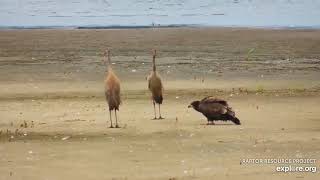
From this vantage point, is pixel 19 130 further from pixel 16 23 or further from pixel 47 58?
pixel 16 23

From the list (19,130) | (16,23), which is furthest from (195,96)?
(16,23)

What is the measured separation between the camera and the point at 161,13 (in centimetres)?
6369

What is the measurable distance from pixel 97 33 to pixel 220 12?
64.4 feet

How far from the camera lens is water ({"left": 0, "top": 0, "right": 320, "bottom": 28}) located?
54906mm

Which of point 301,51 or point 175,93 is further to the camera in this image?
point 301,51

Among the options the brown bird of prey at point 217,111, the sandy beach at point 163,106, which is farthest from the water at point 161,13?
the brown bird of prey at point 217,111

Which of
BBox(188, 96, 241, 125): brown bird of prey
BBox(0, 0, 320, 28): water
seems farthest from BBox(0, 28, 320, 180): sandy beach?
BBox(0, 0, 320, 28): water

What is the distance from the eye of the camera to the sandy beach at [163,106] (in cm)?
1255

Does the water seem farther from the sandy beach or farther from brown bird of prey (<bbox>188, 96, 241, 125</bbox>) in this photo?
brown bird of prey (<bbox>188, 96, 241, 125</bbox>)

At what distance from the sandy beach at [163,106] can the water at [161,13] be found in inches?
480

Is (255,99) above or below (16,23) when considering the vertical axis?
below

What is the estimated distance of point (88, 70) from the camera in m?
29.4

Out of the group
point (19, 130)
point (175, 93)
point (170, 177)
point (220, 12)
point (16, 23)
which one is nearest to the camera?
point (170, 177)

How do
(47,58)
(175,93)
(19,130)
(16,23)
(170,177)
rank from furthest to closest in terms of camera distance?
1. (16,23)
2. (47,58)
3. (175,93)
4. (19,130)
5. (170,177)
